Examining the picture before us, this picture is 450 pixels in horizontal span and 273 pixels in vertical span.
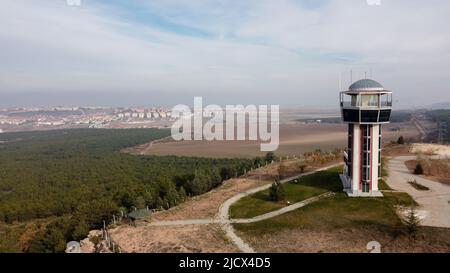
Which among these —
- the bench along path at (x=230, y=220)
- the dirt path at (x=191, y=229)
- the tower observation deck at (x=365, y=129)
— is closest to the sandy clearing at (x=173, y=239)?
the dirt path at (x=191, y=229)

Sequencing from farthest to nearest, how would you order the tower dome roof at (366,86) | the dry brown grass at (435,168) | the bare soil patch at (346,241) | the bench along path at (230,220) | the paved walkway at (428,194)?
1. the dry brown grass at (435,168)
2. the tower dome roof at (366,86)
3. the paved walkway at (428,194)
4. the bench along path at (230,220)
5. the bare soil patch at (346,241)

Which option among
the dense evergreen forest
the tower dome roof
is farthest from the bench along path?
the tower dome roof

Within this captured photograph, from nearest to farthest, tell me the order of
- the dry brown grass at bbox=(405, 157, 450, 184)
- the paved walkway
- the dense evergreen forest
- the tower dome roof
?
the paved walkway, the tower dome roof, the dense evergreen forest, the dry brown grass at bbox=(405, 157, 450, 184)

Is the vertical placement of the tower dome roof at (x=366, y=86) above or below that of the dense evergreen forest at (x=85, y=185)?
above

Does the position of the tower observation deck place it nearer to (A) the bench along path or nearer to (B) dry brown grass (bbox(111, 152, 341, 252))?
(A) the bench along path

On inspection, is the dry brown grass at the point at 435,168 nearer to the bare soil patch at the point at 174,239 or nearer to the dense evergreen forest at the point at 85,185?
the dense evergreen forest at the point at 85,185

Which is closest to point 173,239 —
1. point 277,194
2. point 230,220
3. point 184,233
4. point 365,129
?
point 184,233
